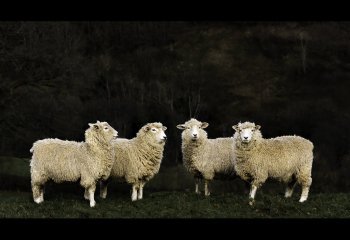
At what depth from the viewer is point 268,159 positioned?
19.3 meters

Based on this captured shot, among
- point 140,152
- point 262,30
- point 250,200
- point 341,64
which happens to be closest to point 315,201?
point 250,200

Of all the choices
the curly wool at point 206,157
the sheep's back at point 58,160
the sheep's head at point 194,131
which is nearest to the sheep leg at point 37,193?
the sheep's back at point 58,160

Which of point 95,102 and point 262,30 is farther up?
point 262,30

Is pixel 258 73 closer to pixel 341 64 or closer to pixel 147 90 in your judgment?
pixel 341 64

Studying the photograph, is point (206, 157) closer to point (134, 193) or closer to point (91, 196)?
point (134, 193)

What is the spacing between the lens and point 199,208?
1803 centimetres

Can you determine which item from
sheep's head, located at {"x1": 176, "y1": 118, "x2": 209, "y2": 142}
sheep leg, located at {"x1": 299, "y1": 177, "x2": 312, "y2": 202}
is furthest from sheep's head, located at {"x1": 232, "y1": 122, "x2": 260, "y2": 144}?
sheep leg, located at {"x1": 299, "y1": 177, "x2": 312, "y2": 202}

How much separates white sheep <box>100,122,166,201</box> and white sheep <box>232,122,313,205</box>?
2634 mm

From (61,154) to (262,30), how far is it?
63.1 m

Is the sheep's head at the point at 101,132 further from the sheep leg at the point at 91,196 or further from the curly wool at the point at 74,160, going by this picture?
the sheep leg at the point at 91,196

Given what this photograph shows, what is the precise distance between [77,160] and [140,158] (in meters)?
2.22

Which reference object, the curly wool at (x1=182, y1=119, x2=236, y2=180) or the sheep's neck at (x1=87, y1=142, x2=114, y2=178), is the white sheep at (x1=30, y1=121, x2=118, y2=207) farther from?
the curly wool at (x1=182, y1=119, x2=236, y2=180)

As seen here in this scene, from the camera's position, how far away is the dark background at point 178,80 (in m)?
33.7

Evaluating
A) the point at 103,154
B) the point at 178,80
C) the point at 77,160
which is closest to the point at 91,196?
the point at 77,160
